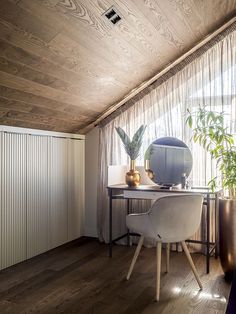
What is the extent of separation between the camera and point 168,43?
3295 millimetres

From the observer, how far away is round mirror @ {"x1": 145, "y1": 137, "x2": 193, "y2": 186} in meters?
3.79

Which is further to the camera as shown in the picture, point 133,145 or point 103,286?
point 133,145

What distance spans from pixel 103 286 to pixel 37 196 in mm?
1204

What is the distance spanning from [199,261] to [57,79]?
2191 millimetres

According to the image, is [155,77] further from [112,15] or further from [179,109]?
[112,15]

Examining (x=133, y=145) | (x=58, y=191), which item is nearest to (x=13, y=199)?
(x=58, y=191)

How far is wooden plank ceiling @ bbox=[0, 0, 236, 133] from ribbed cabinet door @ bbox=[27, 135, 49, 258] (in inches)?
8.7

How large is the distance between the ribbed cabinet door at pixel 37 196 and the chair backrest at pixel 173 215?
134 centimetres

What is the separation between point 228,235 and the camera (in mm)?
2957

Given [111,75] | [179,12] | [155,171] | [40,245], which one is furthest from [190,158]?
[40,245]

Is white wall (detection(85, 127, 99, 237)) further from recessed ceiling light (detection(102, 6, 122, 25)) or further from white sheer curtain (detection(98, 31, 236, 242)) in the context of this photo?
recessed ceiling light (detection(102, 6, 122, 25))

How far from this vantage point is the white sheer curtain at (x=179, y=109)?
363cm

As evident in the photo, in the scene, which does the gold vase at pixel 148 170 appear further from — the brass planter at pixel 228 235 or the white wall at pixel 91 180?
the brass planter at pixel 228 235

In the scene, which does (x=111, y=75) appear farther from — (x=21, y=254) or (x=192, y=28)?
(x=21, y=254)
